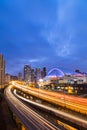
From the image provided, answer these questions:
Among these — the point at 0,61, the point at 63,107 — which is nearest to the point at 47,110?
the point at 63,107

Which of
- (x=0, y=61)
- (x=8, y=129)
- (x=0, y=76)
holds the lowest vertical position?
(x=8, y=129)

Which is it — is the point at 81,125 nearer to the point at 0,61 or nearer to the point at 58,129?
the point at 58,129

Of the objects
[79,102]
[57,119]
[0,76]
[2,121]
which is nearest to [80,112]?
[57,119]

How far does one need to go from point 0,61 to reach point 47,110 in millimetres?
128284

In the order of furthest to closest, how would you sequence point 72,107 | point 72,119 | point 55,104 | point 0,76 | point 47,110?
point 0,76 < point 55,104 < point 47,110 < point 72,107 < point 72,119

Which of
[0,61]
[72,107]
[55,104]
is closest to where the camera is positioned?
[72,107]

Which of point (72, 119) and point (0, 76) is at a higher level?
point (0, 76)

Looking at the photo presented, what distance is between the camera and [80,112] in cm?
6022

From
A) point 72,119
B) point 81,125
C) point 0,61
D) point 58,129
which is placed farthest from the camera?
point 0,61

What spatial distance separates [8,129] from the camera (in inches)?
1860

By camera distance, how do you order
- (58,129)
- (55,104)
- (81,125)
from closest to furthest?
1. (58,129)
2. (81,125)
3. (55,104)

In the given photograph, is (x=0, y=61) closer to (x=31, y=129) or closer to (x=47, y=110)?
(x=47, y=110)

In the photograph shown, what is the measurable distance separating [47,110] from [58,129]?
34.7 metres

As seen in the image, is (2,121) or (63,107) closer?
(2,121)
